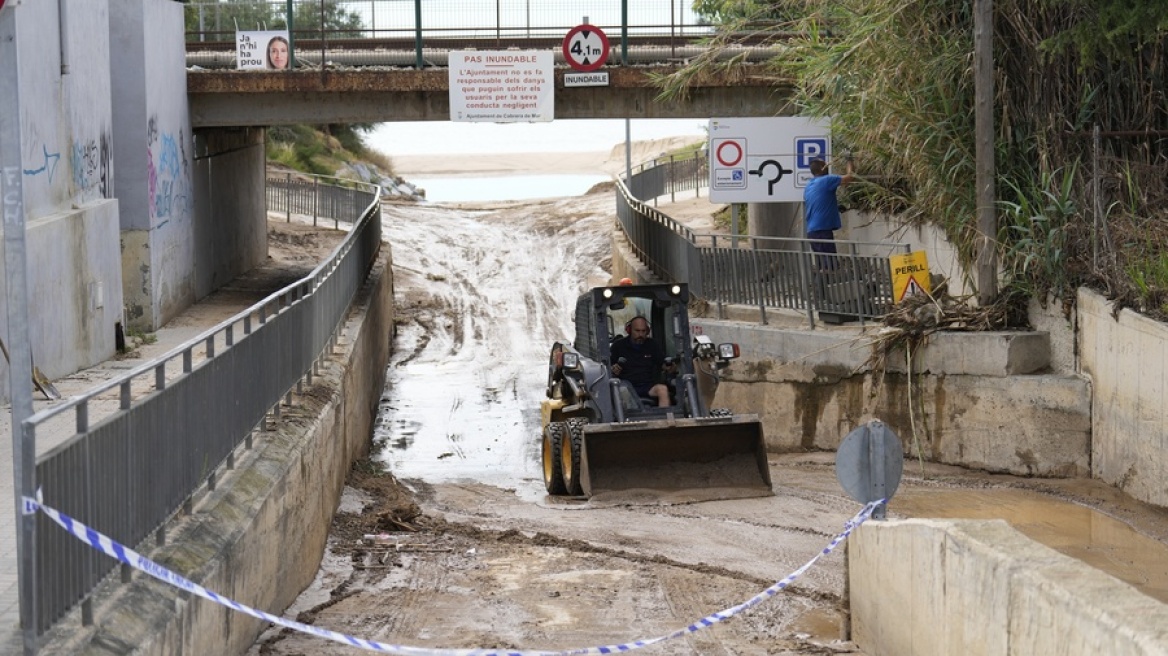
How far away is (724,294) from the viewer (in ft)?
69.1

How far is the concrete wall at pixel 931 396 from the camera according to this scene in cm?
1692

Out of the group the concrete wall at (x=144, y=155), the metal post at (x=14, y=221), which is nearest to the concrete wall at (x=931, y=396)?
the concrete wall at (x=144, y=155)

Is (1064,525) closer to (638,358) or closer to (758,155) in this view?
(638,358)

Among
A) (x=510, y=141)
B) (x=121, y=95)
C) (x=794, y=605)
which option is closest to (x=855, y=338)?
(x=794, y=605)

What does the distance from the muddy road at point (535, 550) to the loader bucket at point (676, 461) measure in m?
0.29

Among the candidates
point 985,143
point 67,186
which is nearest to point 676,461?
point 985,143

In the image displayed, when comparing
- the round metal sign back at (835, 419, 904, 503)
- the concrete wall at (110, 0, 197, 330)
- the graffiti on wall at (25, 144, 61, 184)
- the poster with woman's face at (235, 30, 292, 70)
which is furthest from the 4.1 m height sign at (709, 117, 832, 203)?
the round metal sign back at (835, 419, 904, 503)

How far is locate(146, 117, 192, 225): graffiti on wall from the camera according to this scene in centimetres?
2383

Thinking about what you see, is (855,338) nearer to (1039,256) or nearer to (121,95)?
(1039,256)

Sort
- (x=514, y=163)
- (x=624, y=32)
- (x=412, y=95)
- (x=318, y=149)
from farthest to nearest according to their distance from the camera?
(x=514, y=163)
(x=318, y=149)
(x=624, y=32)
(x=412, y=95)

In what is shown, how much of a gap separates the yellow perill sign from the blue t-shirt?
100 inches

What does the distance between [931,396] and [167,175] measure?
506 inches

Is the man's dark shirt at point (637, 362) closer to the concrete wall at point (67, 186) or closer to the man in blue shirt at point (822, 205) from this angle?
the man in blue shirt at point (822, 205)

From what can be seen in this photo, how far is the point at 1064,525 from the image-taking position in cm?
1449
